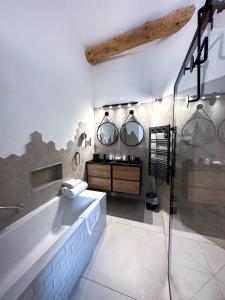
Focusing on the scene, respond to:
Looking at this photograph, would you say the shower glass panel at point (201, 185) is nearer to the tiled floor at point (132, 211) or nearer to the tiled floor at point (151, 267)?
the tiled floor at point (151, 267)

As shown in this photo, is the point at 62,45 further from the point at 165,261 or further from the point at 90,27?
the point at 165,261

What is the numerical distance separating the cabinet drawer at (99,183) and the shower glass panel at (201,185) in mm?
1291

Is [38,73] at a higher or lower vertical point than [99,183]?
higher

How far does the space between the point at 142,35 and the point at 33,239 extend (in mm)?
3349

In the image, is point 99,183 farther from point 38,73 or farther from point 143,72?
point 143,72

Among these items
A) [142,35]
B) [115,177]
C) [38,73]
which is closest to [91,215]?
[115,177]

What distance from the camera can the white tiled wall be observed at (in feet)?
3.29

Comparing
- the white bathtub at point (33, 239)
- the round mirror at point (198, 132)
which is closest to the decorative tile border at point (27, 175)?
the white bathtub at point (33, 239)

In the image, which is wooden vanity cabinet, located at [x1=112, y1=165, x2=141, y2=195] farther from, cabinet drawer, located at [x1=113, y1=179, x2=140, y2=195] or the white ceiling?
the white ceiling

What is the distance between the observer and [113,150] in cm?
319

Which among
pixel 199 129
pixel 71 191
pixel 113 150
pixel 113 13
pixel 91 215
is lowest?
pixel 91 215

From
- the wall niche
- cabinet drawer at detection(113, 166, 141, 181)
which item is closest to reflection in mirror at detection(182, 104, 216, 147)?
cabinet drawer at detection(113, 166, 141, 181)

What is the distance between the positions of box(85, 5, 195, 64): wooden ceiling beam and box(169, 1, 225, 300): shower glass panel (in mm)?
913

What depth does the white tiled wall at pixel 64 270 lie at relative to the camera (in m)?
1.00
